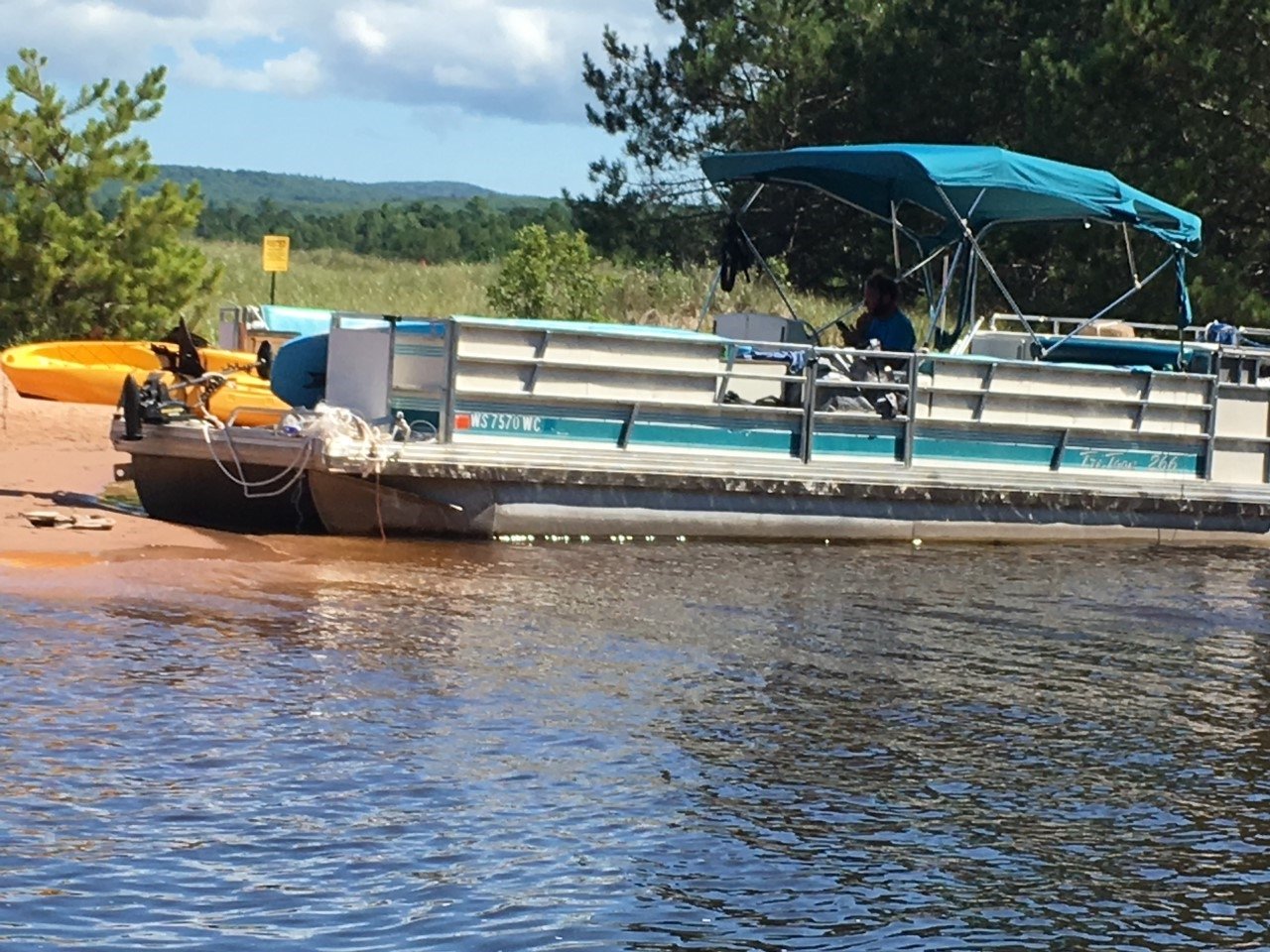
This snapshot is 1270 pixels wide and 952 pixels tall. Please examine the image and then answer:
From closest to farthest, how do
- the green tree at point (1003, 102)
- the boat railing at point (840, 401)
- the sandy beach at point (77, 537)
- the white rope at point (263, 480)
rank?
the sandy beach at point (77, 537) → the white rope at point (263, 480) → the boat railing at point (840, 401) → the green tree at point (1003, 102)

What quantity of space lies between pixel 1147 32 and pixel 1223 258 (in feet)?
9.28

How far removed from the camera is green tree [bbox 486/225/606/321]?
24984mm

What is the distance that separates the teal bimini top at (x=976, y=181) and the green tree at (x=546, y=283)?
10267 millimetres

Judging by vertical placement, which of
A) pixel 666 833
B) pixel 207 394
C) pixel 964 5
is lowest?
pixel 666 833

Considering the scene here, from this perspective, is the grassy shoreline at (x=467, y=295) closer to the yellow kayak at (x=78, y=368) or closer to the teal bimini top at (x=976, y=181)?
the yellow kayak at (x=78, y=368)

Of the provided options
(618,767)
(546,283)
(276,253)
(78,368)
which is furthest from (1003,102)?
(618,767)

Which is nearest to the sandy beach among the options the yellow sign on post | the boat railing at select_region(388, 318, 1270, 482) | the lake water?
the lake water

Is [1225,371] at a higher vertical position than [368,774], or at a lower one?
higher

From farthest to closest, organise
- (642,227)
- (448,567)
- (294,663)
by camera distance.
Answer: (642,227) → (448,567) → (294,663)

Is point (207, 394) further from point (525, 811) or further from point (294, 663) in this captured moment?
point (525, 811)

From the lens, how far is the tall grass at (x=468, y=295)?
25453mm

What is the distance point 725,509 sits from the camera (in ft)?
40.7

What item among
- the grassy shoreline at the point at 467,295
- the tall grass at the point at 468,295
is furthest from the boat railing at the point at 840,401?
the grassy shoreline at the point at 467,295

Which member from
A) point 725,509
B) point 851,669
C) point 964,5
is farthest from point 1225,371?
point 964,5
